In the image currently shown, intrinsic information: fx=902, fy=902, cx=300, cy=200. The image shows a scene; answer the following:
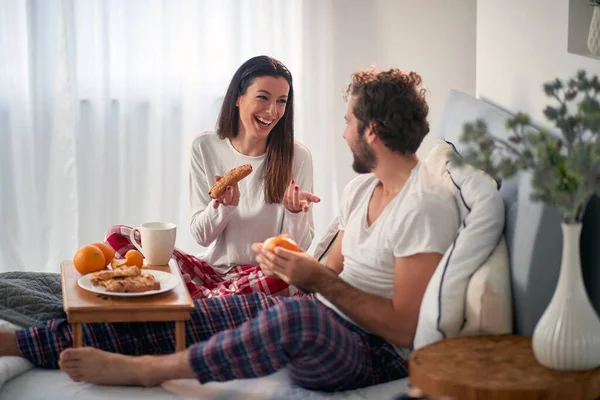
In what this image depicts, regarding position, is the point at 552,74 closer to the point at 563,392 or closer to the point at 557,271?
the point at 557,271

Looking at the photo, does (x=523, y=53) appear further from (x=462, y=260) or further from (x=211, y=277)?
(x=211, y=277)

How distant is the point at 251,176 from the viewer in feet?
10.5

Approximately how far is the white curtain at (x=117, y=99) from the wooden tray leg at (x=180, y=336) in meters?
2.33

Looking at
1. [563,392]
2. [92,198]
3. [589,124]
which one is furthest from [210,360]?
[92,198]

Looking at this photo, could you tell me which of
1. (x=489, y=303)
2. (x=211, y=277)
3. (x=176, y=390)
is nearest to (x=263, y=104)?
(x=211, y=277)

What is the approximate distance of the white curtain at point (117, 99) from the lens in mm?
4344

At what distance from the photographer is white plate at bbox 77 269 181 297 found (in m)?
2.20

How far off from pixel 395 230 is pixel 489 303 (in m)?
0.33

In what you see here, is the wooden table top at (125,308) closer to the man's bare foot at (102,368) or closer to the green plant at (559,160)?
the man's bare foot at (102,368)

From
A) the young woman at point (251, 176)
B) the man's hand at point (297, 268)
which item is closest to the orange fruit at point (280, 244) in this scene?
the man's hand at point (297, 268)

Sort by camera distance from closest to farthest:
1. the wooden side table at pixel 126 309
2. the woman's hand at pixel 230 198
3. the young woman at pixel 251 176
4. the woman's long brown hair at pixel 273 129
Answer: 1. the wooden side table at pixel 126 309
2. the woman's hand at pixel 230 198
3. the young woman at pixel 251 176
4. the woman's long brown hair at pixel 273 129

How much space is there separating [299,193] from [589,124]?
1388 millimetres

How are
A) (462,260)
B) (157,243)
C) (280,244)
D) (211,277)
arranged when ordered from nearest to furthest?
1. (462,260)
2. (280,244)
3. (157,243)
4. (211,277)

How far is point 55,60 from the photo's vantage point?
14.2ft
